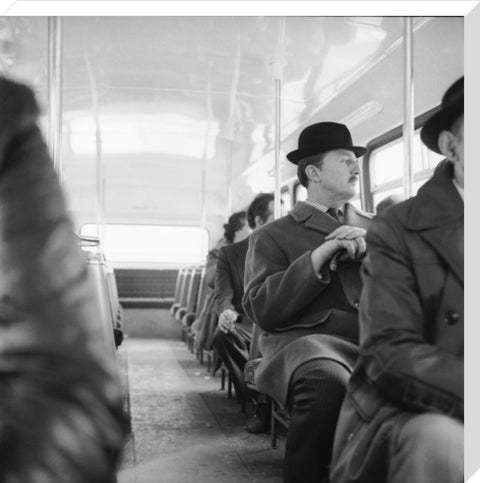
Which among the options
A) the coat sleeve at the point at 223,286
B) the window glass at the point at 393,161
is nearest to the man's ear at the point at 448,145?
the window glass at the point at 393,161

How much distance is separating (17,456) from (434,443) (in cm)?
87

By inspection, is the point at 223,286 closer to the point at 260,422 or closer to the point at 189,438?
the point at 260,422

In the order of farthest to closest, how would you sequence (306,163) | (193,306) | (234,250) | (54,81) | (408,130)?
(193,306), (234,250), (306,163), (54,81), (408,130)

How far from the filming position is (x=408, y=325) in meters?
1.22

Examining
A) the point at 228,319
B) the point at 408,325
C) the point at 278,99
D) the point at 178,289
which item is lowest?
the point at 178,289

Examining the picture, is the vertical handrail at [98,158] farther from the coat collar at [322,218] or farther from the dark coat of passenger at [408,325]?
the dark coat of passenger at [408,325]

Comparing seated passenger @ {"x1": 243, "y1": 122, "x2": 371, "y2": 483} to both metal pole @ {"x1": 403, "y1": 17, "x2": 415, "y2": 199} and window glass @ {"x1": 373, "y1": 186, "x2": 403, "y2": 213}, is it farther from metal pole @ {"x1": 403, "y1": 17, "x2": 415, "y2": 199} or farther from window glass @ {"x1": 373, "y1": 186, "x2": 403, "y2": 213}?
metal pole @ {"x1": 403, "y1": 17, "x2": 415, "y2": 199}

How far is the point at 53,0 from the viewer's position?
167cm

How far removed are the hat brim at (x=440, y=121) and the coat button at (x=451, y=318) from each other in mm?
408

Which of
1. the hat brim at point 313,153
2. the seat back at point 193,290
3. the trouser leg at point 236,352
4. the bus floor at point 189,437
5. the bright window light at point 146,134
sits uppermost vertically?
the bright window light at point 146,134

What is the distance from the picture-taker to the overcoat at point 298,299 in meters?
1.87

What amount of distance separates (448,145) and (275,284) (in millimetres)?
837

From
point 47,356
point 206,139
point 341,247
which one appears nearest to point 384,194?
point 341,247

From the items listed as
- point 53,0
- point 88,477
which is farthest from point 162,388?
point 88,477
